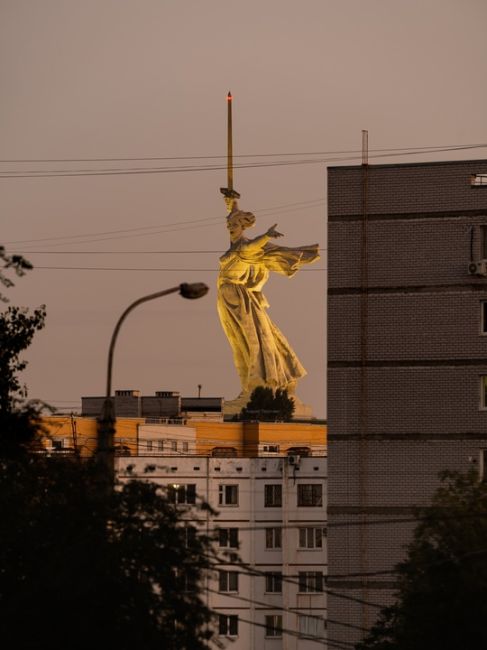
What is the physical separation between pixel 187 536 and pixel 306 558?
54.2m

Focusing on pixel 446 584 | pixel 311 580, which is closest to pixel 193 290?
pixel 446 584

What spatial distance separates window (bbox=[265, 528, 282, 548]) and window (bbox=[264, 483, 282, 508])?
1122mm

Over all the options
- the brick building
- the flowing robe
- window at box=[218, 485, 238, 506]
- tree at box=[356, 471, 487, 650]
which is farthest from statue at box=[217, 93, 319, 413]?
tree at box=[356, 471, 487, 650]

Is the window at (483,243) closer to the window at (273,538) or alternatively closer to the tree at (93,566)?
the tree at (93,566)

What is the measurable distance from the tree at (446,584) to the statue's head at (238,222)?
9928 cm

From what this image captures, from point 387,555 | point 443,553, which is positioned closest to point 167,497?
point 443,553

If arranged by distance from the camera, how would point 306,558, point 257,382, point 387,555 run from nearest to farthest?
1. point 387,555
2. point 306,558
3. point 257,382

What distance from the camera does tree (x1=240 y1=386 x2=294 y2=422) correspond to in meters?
151

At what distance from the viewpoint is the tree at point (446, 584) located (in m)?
49.3

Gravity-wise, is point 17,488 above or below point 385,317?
below

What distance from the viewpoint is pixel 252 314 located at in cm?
16325

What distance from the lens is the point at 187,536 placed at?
43.3 meters

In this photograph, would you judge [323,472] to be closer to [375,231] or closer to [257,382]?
[375,231]

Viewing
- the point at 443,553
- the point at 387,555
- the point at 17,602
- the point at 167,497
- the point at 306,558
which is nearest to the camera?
the point at 17,602
